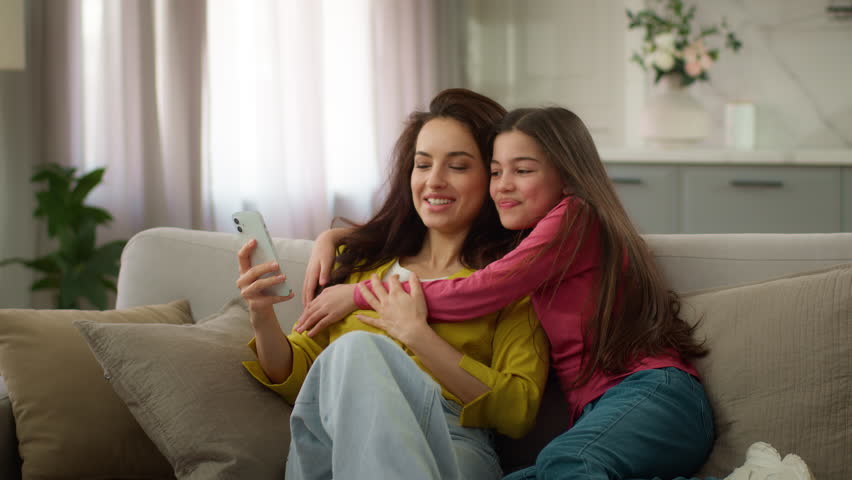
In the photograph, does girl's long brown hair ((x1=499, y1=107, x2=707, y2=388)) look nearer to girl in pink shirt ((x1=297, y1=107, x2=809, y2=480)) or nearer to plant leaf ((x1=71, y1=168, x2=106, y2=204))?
girl in pink shirt ((x1=297, y1=107, x2=809, y2=480))

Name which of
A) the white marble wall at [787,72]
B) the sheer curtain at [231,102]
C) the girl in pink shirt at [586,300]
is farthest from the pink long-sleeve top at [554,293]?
the white marble wall at [787,72]

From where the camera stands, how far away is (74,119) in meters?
3.04

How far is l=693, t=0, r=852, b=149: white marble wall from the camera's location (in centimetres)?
418

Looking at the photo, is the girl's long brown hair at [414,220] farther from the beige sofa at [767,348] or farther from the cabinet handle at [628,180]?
the cabinet handle at [628,180]

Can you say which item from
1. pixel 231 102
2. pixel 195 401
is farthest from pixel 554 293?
pixel 231 102

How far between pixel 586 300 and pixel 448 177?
38 cm

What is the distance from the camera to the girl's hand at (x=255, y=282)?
146 centimetres

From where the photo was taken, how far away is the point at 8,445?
1.48 metres

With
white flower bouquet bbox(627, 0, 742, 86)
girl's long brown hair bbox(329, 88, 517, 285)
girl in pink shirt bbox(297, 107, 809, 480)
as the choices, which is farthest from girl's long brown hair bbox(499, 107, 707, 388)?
white flower bouquet bbox(627, 0, 742, 86)

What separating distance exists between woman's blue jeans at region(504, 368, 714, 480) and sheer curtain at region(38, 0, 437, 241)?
2.28 metres

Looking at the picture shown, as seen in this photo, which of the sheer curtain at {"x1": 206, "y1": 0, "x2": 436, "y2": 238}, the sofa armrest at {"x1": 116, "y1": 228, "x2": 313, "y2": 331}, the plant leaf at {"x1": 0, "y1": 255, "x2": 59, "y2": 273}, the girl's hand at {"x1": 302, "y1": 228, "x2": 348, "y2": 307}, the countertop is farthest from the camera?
the countertop

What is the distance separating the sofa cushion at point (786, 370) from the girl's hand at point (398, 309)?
522 millimetres

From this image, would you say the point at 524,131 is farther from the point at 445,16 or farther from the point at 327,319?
the point at 445,16

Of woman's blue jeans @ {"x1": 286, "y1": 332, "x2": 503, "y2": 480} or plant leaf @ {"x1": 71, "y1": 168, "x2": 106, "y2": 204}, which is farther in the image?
plant leaf @ {"x1": 71, "y1": 168, "x2": 106, "y2": 204}
